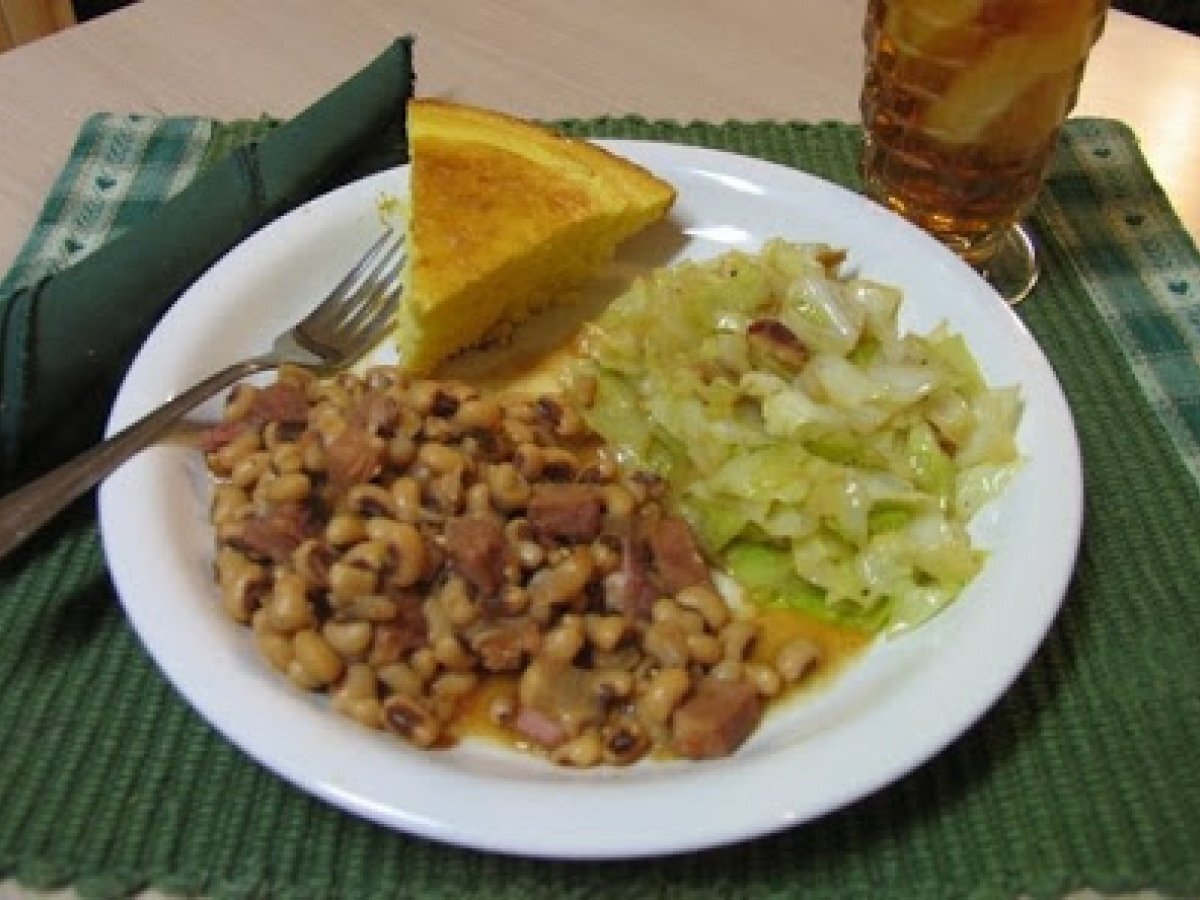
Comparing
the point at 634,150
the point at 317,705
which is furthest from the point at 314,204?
the point at 317,705

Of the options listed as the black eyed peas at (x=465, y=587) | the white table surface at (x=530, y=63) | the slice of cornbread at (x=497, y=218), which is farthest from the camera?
the white table surface at (x=530, y=63)

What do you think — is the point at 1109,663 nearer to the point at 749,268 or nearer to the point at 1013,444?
the point at 1013,444

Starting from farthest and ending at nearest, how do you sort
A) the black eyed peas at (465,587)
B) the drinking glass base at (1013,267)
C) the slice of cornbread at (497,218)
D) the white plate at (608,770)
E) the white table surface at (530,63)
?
1. the white table surface at (530,63)
2. the drinking glass base at (1013,267)
3. the slice of cornbread at (497,218)
4. the black eyed peas at (465,587)
5. the white plate at (608,770)

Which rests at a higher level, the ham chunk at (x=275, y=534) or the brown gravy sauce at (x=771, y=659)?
the ham chunk at (x=275, y=534)

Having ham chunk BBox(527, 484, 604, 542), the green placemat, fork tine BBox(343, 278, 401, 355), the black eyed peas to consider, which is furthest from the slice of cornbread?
the green placemat

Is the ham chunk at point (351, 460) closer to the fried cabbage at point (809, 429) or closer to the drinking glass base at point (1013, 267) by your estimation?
the fried cabbage at point (809, 429)

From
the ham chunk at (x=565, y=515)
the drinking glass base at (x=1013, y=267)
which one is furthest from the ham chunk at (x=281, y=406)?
the drinking glass base at (x=1013, y=267)
